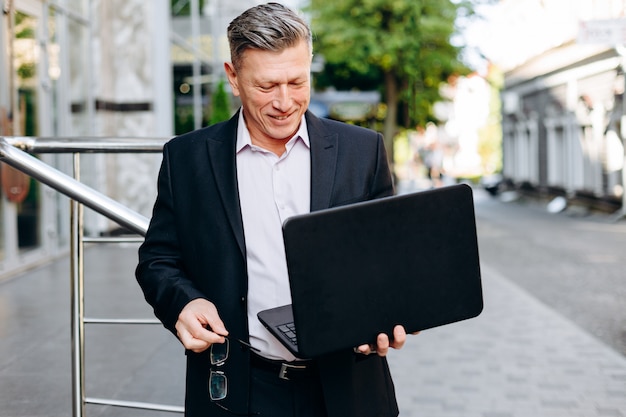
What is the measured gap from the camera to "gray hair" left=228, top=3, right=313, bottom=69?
6.33 ft

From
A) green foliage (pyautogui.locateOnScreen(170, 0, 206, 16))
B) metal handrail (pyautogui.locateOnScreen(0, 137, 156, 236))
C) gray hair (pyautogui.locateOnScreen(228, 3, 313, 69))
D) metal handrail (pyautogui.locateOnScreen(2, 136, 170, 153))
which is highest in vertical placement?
green foliage (pyautogui.locateOnScreen(170, 0, 206, 16))

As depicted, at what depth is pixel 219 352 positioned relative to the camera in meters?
2.01

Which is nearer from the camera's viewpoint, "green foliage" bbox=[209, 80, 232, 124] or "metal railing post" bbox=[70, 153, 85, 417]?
"metal railing post" bbox=[70, 153, 85, 417]

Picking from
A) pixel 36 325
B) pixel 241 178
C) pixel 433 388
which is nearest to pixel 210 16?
pixel 36 325

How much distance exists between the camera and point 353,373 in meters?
2.02

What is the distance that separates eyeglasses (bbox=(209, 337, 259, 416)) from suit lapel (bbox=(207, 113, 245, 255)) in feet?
0.75

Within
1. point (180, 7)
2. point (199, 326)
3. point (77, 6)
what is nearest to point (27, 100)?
point (77, 6)

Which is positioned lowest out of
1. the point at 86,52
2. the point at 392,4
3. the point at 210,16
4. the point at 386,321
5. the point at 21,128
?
the point at 386,321

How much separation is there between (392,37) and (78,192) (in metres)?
22.6

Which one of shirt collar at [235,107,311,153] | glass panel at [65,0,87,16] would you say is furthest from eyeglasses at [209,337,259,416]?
glass panel at [65,0,87,16]

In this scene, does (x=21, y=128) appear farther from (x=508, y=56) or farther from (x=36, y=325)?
(x=508, y=56)

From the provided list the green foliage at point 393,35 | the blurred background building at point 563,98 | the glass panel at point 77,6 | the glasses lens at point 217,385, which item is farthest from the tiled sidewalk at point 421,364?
the green foliage at point 393,35

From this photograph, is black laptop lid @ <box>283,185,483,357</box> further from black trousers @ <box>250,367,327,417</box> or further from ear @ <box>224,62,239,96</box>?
ear @ <box>224,62,239,96</box>

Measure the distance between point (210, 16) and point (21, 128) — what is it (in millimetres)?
10153
